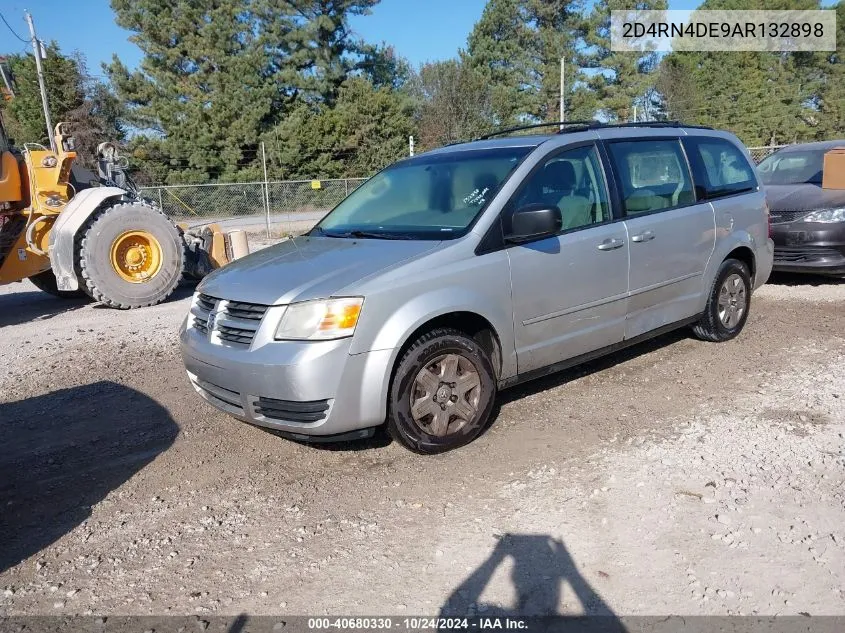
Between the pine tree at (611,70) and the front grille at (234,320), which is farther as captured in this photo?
the pine tree at (611,70)

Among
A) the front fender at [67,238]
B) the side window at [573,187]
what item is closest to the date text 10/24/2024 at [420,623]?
the side window at [573,187]

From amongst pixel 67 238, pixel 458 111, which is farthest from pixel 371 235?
pixel 458 111

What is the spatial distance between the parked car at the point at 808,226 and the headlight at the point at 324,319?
665 cm

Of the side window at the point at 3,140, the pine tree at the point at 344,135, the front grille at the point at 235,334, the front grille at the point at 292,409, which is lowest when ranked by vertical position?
the front grille at the point at 292,409

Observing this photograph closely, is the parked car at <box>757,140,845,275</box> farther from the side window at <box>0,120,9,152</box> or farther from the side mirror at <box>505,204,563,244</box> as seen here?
the side window at <box>0,120,9,152</box>

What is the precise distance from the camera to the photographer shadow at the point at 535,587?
259 cm

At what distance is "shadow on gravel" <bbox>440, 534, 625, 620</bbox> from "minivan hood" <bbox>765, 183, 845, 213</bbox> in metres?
6.81

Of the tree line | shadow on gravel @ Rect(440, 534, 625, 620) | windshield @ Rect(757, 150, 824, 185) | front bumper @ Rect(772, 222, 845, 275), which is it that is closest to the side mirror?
shadow on gravel @ Rect(440, 534, 625, 620)

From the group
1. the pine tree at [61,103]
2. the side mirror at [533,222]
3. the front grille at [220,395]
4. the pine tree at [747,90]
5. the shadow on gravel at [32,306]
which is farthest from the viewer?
the pine tree at [747,90]

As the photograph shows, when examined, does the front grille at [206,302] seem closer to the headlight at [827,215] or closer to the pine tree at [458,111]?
the headlight at [827,215]

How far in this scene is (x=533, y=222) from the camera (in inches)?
157

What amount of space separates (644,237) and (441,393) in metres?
2.06

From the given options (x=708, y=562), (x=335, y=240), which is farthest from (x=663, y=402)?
(x=335, y=240)

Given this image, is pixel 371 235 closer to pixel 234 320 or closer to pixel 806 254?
pixel 234 320
